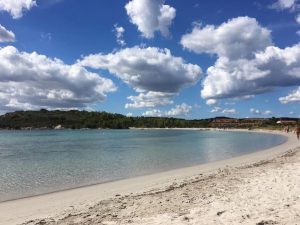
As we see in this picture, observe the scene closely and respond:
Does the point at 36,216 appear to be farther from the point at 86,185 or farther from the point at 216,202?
the point at 86,185

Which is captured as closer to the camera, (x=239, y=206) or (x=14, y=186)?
(x=239, y=206)

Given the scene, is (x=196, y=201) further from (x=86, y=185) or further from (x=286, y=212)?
(x=86, y=185)

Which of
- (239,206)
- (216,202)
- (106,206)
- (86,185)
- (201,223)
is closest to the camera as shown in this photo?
(201,223)

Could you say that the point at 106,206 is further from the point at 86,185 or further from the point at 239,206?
the point at 86,185

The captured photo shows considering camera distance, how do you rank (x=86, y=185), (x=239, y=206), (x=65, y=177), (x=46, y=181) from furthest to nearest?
(x=65, y=177) < (x=46, y=181) < (x=86, y=185) < (x=239, y=206)

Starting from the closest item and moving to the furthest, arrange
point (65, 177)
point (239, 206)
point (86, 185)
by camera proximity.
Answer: point (239, 206) < point (86, 185) < point (65, 177)

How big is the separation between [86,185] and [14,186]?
12.7 ft

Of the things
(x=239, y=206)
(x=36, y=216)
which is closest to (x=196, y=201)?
(x=239, y=206)

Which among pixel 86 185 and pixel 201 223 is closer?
pixel 201 223

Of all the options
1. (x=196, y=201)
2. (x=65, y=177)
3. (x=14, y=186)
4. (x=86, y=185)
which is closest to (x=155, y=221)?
(x=196, y=201)

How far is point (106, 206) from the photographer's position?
12781mm

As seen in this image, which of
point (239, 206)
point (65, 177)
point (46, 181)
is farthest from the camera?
point (65, 177)

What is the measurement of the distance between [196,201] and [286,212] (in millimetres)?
2998

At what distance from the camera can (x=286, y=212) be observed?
10102mm
